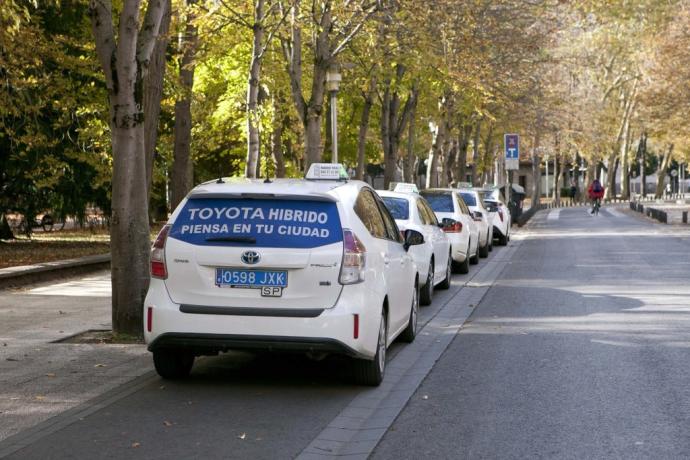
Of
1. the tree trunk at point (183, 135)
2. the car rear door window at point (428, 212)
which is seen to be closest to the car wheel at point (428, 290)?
the car rear door window at point (428, 212)

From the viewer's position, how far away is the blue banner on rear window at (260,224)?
351 inches

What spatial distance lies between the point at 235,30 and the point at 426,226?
11399mm

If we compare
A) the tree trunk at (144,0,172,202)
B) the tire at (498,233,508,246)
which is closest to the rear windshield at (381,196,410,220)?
the tree trunk at (144,0,172,202)


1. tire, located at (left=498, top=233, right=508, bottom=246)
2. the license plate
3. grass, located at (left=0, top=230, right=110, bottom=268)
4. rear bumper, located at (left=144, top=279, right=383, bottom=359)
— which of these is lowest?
tire, located at (left=498, top=233, right=508, bottom=246)

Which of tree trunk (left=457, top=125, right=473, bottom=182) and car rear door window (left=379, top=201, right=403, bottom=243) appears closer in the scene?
car rear door window (left=379, top=201, right=403, bottom=243)

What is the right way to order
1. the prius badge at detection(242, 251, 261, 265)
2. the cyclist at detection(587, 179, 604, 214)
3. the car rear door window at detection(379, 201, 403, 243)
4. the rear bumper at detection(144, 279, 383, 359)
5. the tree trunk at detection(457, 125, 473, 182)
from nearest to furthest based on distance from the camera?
the rear bumper at detection(144, 279, 383, 359), the prius badge at detection(242, 251, 261, 265), the car rear door window at detection(379, 201, 403, 243), the tree trunk at detection(457, 125, 473, 182), the cyclist at detection(587, 179, 604, 214)

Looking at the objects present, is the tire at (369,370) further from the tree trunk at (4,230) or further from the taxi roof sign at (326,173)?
the tree trunk at (4,230)

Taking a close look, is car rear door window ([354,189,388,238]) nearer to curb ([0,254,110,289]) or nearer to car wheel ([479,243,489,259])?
curb ([0,254,110,289])

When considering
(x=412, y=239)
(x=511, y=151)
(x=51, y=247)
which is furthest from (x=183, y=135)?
(x=511, y=151)

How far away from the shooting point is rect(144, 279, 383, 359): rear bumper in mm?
8750

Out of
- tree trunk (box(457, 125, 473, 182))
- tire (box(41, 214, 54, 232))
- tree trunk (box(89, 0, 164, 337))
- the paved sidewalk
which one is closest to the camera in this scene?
the paved sidewalk

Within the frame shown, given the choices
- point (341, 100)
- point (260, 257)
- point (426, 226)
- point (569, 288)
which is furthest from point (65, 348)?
point (341, 100)

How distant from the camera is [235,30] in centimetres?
2677

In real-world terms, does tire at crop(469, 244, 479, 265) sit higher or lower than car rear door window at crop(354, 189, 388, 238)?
lower
